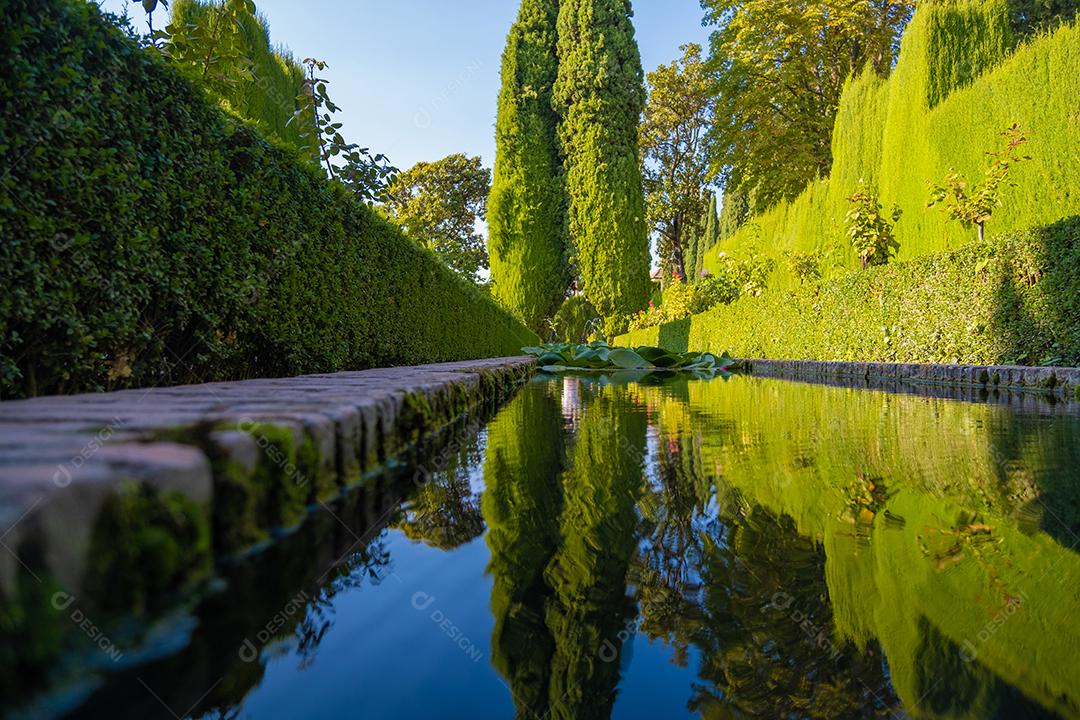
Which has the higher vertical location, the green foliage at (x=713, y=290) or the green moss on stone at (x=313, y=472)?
the green foliage at (x=713, y=290)

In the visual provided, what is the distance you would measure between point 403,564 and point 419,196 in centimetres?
2693

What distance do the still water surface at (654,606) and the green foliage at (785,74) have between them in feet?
57.8

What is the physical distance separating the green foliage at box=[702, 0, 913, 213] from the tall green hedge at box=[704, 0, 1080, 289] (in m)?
5.52

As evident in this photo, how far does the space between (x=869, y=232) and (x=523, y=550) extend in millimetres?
9162

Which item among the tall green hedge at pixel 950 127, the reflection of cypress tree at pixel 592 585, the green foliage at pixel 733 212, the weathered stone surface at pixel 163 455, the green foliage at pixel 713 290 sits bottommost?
the reflection of cypress tree at pixel 592 585

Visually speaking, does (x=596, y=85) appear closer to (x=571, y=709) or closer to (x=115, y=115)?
(x=115, y=115)

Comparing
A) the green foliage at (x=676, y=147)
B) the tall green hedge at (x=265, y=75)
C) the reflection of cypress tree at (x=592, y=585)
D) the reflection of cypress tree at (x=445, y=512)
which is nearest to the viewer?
the reflection of cypress tree at (x=592, y=585)

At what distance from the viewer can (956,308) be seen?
6059 mm

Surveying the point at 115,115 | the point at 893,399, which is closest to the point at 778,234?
the point at 893,399

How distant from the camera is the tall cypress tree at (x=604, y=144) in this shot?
18234 mm

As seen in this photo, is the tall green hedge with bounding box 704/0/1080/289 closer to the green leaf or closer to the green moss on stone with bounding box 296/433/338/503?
the green leaf

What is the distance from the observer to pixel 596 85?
18.2 m

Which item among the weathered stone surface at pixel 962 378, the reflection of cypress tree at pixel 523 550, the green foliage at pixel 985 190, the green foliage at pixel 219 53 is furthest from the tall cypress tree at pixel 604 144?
the reflection of cypress tree at pixel 523 550

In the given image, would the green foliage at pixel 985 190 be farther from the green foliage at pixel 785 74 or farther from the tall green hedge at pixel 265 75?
the green foliage at pixel 785 74
